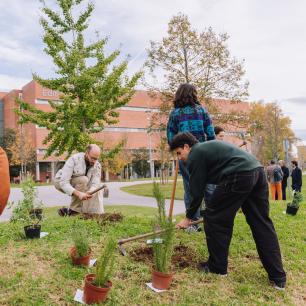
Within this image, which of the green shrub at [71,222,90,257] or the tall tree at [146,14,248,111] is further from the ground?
the tall tree at [146,14,248,111]

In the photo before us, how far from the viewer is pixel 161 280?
3725 mm

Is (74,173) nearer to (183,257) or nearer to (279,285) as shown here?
(183,257)

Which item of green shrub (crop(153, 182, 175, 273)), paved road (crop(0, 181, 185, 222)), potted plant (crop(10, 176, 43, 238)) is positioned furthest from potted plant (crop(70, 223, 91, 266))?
paved road (crop(0, 181, 185, 222))

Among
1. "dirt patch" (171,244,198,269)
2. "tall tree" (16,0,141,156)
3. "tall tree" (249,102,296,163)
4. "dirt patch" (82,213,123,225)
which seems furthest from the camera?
"tall tree" (249,102,296,163)

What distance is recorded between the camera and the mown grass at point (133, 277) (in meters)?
3.54

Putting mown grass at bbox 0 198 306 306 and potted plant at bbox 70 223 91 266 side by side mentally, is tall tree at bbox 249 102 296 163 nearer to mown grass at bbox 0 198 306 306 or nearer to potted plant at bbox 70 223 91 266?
mown grass at bbox 0 198 306 306

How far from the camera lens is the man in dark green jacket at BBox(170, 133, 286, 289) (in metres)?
3.86

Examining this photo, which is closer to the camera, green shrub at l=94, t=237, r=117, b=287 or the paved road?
green shrub at l=94, t=237, r=117, b=287

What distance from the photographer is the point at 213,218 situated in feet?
12.9

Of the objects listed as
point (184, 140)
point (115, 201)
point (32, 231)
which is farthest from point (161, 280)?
point (115, 201)

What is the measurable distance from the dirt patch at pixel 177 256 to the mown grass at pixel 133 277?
4.0 inches

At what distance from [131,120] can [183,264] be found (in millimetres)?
59575

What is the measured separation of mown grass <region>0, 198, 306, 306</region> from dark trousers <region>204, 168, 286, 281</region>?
266 mm

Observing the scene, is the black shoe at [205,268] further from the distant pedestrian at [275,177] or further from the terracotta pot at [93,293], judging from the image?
the distant pedestrian at [275,177]
